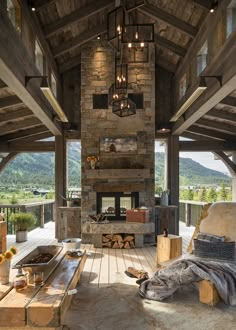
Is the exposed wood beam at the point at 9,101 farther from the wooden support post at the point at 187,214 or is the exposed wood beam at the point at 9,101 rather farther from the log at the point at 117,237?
the wooden support post at the point at 187,214

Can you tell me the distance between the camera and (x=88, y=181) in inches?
269

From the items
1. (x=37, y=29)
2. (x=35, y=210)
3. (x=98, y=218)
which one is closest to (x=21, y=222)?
(x=35, y=210)

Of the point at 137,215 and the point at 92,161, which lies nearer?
the point at 137,215

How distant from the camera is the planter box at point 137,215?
638cm

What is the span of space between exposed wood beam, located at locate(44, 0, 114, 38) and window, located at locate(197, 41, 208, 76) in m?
1.99

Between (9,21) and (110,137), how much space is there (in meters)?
3.75

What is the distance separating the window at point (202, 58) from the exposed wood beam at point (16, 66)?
290 cm

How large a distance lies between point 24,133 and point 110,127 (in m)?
2.59

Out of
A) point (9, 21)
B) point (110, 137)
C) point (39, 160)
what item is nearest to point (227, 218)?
point (110, 137)

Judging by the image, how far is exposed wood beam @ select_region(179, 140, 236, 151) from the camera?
26.7 feet

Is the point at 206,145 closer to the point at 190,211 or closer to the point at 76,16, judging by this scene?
the point at 190,211

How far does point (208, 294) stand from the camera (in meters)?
3.39

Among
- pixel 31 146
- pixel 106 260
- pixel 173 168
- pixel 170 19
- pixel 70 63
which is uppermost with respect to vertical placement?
pixel 170 19

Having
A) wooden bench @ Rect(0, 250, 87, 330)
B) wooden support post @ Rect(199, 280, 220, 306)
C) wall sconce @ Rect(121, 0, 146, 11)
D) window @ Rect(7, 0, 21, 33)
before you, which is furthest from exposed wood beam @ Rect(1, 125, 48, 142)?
wooden support post @ Rect(199, 280, 220, 306)
